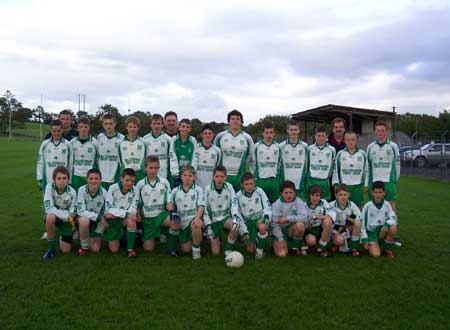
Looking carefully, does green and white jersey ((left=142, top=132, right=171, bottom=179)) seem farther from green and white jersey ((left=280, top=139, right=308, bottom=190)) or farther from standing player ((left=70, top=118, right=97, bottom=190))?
green and white jersey ((left=280, top=139, right=308, bottom=190))

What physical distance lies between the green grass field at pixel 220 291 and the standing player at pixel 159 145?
1.18 meters

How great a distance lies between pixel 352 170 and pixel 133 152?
3179 mm

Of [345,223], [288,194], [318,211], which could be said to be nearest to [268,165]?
[288,194]

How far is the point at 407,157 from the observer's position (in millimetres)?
21844

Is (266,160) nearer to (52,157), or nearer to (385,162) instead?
(385,162)

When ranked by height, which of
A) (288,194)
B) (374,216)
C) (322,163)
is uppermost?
(322,163)

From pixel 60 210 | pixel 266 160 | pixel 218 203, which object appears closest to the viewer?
pixel 60 210

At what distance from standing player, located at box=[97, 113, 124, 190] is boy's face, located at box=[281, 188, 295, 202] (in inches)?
96.4

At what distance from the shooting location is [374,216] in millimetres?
5406

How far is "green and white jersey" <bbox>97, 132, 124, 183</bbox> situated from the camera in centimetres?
592

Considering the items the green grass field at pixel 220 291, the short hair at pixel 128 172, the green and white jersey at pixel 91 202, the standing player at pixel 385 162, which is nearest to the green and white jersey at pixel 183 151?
the short hair at pixel 128 172

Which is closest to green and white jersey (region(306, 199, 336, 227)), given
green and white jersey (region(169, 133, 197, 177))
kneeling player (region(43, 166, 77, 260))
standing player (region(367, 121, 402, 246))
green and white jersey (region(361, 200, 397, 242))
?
green and white jersey (region(361, 200, 397, 242))

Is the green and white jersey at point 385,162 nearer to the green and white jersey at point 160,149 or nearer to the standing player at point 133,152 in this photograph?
the green and white jersey at point 160,149

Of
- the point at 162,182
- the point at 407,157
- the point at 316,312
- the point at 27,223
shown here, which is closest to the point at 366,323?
the point at 316,312
